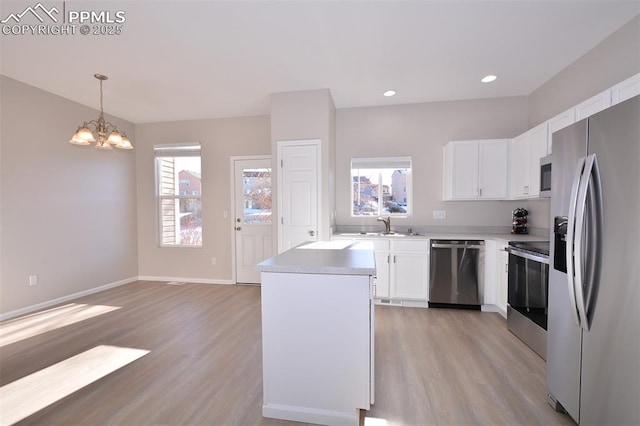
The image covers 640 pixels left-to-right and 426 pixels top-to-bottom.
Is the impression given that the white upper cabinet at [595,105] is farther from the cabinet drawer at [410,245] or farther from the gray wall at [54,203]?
the gray wall at [54,203]

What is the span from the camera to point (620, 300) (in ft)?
4.13

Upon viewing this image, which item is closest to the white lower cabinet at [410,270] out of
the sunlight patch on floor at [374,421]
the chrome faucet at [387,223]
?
the chrome faucet at [387,223]

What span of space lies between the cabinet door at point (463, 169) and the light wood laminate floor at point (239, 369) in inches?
63.3

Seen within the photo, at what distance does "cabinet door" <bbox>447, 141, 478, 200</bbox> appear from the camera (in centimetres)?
370

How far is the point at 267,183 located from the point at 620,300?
4.18 m

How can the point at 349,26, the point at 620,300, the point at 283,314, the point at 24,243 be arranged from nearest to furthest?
the point at 620,300
the point at 283,314
the point at 349,26
the point at 24,243

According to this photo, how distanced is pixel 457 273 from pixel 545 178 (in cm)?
147

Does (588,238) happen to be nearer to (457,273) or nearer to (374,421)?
(374,421)

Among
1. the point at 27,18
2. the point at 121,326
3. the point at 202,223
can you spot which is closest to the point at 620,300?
the point at 121,326

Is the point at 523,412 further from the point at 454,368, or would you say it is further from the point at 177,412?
the point at 177,412

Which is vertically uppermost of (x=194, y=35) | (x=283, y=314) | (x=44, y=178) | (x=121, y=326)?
(x=194, y=35)

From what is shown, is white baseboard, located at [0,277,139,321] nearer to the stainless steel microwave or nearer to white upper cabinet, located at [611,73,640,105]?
the stainless steel microwave

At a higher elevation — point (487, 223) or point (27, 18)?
point (27, 18)

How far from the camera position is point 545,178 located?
254 centimetres
